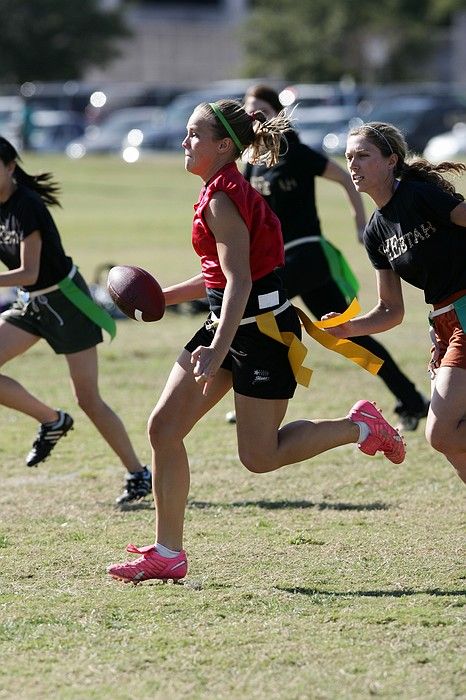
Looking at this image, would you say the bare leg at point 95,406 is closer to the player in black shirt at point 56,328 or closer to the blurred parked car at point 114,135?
the player in black shirt at point 56,328

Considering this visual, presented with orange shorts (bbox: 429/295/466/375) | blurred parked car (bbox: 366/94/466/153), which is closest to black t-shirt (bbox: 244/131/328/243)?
orange shorts (bbox: 429/295/466/375)

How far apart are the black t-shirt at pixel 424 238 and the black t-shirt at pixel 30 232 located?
1.97 m

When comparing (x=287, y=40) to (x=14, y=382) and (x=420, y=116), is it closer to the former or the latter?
(x=420, y=116)

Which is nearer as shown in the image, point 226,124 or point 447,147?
point 226,124

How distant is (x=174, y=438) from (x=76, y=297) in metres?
1.87

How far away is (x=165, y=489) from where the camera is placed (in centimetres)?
535

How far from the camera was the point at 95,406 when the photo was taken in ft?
22.8

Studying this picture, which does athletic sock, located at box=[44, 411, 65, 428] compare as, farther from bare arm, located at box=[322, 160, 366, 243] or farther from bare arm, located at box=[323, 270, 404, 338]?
bare arm, located at box=[322, 160, 366, 243]

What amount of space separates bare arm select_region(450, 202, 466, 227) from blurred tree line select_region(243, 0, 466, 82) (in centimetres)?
5231

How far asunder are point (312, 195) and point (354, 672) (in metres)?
4.58

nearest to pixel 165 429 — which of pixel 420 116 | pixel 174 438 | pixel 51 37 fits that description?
pixel 174 438

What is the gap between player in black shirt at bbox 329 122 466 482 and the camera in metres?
5.34

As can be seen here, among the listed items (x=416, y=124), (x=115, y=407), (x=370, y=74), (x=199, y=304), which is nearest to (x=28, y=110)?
(x=416, y=124)

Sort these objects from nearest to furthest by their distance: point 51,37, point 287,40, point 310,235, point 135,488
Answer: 1. point 135,488
2. point 310,235
3. point 51,37
4. point 287,40
